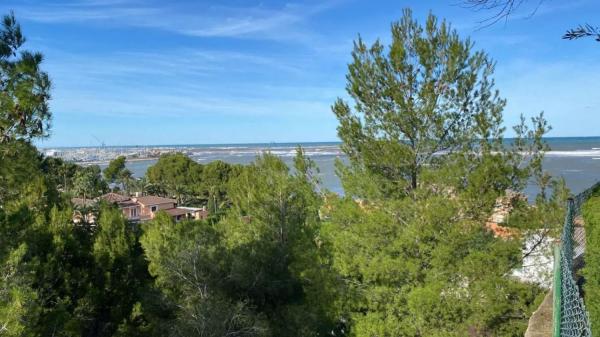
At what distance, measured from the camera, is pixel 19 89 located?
427cm

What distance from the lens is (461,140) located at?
8438 millimetres

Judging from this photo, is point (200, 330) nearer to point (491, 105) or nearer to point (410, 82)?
point (410, 82)

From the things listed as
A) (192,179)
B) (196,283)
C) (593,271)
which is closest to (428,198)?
(593,271)

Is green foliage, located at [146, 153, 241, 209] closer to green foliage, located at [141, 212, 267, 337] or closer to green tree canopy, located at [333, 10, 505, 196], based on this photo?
green foliage, located at [141, 212, 267, 337]

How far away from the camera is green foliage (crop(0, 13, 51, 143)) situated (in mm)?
4266

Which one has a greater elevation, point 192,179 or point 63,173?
point 63,173

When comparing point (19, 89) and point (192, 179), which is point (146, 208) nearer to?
point (192, 179)

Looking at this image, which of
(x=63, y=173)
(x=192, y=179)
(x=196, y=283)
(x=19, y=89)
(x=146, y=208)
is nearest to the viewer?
(x=19, y=89)

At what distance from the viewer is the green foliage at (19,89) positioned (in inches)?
168

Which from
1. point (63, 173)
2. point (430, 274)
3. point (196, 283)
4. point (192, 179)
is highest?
point (63, 173)

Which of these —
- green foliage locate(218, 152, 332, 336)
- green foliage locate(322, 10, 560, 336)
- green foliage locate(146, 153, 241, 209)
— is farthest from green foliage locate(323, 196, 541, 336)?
green foliage locate(146, 153, 241, 209)

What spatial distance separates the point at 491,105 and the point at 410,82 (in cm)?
155

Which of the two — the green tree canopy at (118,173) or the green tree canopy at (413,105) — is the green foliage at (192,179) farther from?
the green tree canopy at (413,105)

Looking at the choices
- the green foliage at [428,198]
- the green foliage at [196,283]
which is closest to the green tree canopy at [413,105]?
the green foliage at [428,198]
